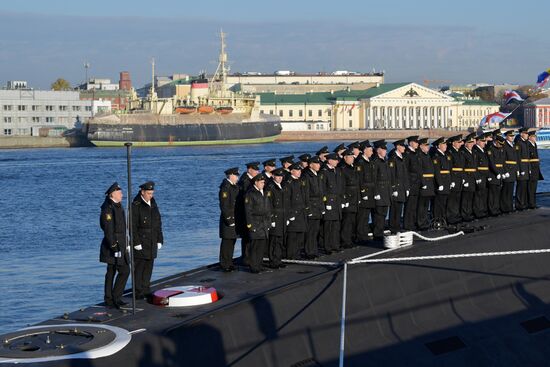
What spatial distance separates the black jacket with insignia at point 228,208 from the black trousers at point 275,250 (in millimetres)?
584

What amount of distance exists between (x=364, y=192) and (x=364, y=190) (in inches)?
1.3

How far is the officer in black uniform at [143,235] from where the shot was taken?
38.2 ft

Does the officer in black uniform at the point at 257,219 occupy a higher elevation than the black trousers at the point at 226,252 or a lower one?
higher

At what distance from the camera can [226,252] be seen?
13359 millimetres

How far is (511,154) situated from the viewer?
1866cm

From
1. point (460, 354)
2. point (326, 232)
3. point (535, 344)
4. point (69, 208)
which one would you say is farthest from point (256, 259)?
point (69, 208)

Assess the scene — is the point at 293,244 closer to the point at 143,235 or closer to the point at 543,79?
the point at 143,235

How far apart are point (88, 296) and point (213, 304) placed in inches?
384

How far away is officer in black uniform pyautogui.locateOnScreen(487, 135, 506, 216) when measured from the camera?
1839cm

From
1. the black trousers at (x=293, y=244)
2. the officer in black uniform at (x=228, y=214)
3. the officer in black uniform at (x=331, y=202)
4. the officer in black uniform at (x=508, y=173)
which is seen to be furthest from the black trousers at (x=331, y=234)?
the officer in black uniform at (x=508, y=173)

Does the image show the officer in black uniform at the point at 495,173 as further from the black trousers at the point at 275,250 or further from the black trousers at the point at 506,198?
the black trousers at the point at 275,250

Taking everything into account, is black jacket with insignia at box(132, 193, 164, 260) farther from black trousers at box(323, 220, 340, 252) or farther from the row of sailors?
black trousers at box(323, 220, 340, 252)

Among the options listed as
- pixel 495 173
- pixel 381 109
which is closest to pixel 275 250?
pixel 495 173

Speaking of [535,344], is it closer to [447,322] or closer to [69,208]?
[447,322]
